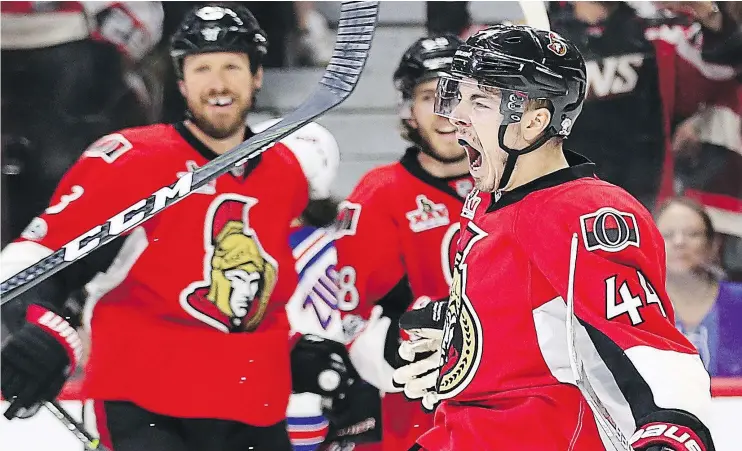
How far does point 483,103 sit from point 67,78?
2038 millimetres

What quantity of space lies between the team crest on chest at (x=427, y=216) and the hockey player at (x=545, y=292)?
2.11 ft

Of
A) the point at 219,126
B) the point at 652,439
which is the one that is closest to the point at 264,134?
the point at 219,126

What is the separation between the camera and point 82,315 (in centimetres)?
243

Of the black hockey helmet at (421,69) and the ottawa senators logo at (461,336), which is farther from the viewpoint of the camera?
the black hockey helmet at (421,69)

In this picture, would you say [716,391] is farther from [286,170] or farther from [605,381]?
[605,381]

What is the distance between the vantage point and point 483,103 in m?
Answer: 1.66

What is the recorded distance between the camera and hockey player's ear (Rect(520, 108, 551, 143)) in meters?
1.65

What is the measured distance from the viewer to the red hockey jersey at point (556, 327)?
1465 millimetres

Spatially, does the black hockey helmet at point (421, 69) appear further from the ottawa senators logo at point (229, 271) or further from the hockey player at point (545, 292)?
the hockey player at point (545, 292)

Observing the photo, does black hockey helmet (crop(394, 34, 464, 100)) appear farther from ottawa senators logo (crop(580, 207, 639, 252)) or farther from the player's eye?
ottawa senators logo (crop(580, 207, 639, 252))

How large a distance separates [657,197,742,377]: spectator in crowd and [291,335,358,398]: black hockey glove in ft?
3.94

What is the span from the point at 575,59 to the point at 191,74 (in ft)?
2.83

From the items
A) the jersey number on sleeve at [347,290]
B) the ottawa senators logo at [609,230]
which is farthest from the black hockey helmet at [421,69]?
the ottawa senators logo at [609,230]

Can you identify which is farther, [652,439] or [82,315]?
[82,315]
